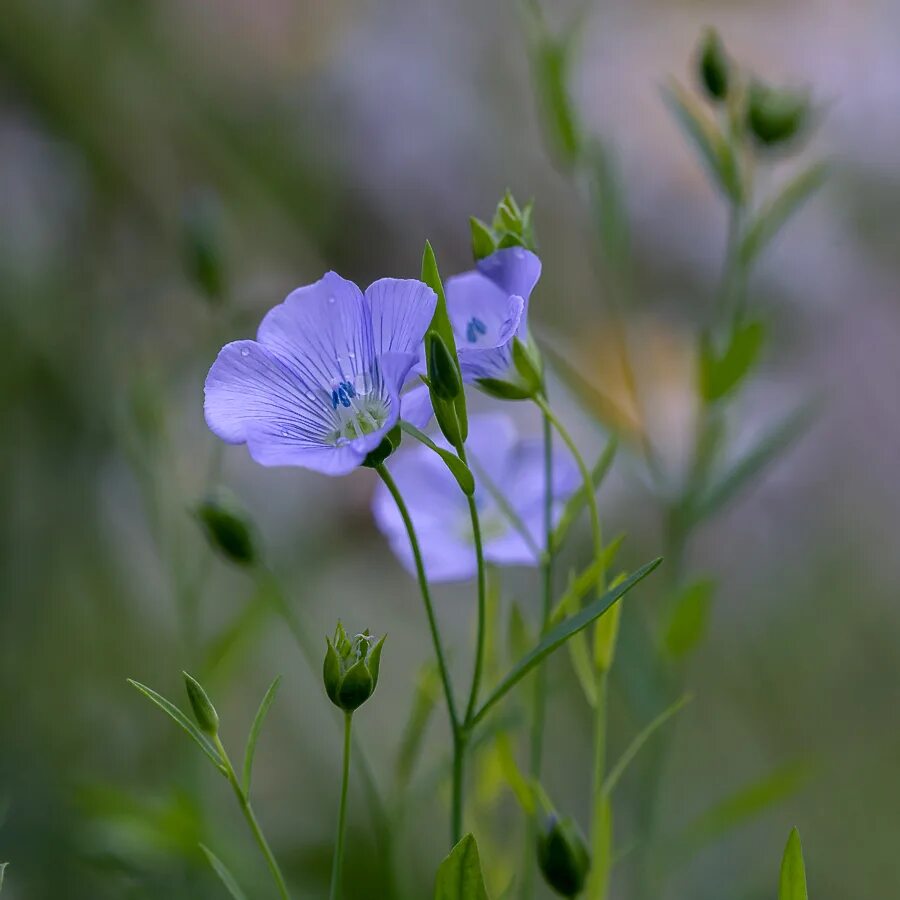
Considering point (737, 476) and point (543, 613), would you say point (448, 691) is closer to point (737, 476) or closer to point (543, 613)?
point (543, 613)

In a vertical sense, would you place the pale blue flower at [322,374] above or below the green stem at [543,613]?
above

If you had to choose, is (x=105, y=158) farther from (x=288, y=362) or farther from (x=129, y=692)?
(x=288, y=362)

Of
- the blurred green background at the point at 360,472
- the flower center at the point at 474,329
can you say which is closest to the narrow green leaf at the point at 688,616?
the blurred green background at the point at 360,472

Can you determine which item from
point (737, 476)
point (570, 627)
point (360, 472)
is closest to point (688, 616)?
point (737, 476)

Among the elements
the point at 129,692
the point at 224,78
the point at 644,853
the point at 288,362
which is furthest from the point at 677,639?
the point at 224,78

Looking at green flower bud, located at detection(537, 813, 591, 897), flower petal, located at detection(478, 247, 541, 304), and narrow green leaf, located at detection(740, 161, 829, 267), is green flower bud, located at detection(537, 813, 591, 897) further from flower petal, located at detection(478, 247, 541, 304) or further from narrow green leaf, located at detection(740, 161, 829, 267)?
narrow green leaf, located at detection(740, 161, 829, 267)

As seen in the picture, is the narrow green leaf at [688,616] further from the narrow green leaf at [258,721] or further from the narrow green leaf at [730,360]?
the narrow green leaf at [258,721]
